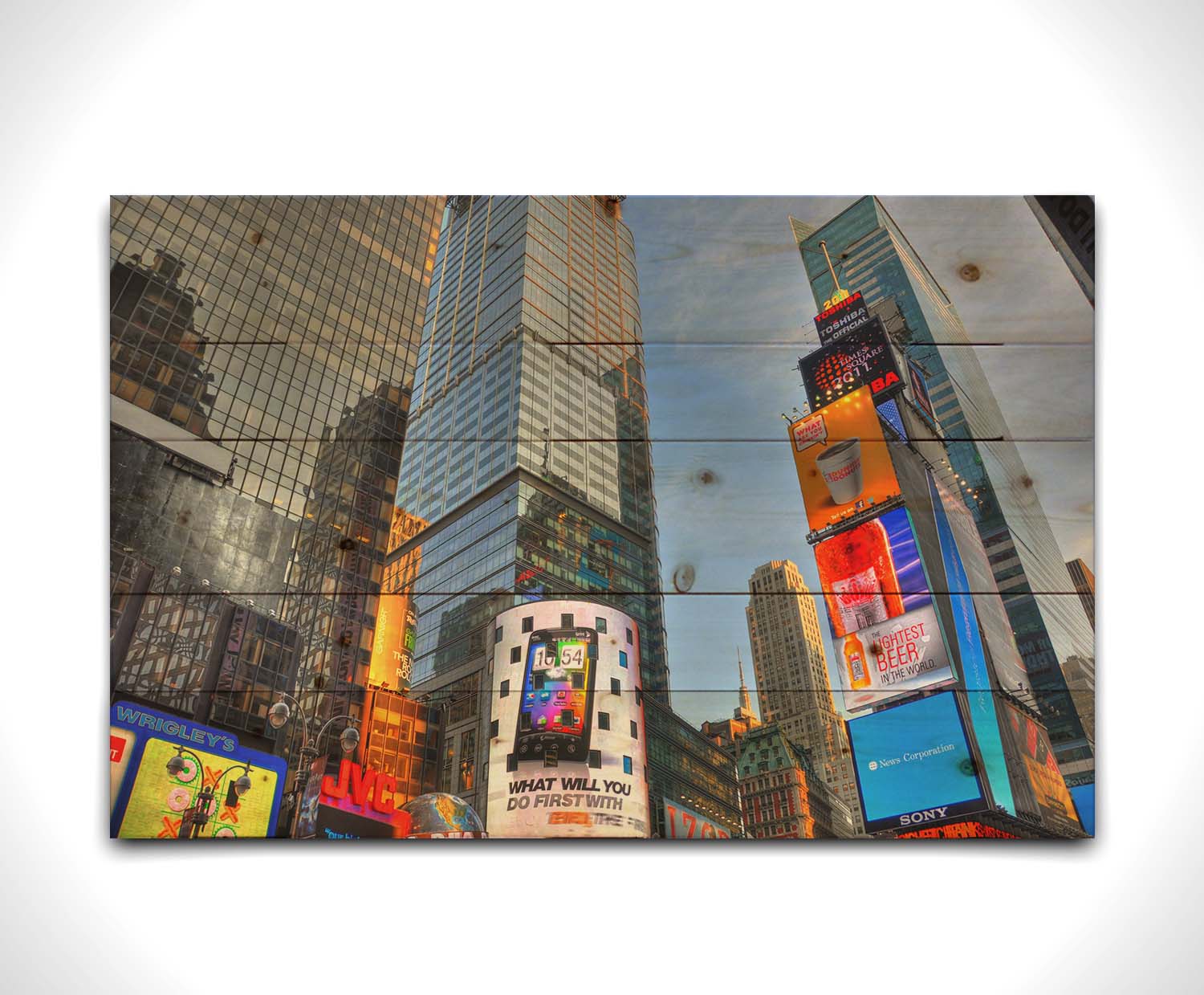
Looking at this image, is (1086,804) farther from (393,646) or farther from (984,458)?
(393,646)

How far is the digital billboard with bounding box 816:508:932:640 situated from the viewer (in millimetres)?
4039

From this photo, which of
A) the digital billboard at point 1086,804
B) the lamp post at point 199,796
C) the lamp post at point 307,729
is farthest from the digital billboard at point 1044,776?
the lamp post at point 199,796

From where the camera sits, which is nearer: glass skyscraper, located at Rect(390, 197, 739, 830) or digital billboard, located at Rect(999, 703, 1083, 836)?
digital billboard, located at Rect(999, 703, 1083, 836)

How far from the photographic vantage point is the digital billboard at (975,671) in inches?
151

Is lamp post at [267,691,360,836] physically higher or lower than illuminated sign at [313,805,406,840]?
higher

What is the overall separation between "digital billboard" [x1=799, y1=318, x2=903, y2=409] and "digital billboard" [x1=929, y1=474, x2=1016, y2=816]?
1.92ft

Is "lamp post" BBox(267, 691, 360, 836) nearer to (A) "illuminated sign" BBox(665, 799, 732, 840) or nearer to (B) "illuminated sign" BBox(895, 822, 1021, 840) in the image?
(A) "illuminated sign" BBox(665, 799, 732, 840)

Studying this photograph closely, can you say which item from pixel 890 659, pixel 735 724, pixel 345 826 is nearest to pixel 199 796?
pixel 345 826

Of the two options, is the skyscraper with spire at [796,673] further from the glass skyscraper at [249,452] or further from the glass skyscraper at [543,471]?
→ the glass skyscraper at [249,452]

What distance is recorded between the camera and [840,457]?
427cm

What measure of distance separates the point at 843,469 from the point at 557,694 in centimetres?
166

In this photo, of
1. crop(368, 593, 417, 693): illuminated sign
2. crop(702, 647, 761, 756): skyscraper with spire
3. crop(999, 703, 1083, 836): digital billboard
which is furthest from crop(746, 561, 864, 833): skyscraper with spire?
crop(368, 593, 417, 693): illuminated sign
